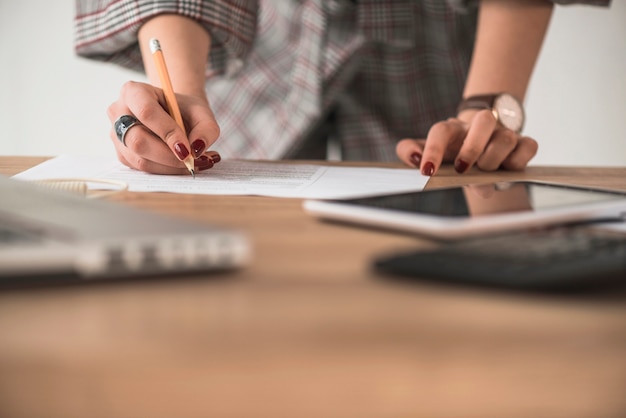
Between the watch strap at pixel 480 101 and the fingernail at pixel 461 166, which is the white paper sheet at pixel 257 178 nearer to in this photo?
the fingernail at pixel 461 166

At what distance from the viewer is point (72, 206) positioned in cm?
38

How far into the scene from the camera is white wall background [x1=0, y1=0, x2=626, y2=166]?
2258mm

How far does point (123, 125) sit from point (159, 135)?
6 cm

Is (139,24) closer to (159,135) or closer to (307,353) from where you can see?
(159,135)

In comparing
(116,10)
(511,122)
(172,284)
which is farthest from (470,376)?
(116,10)

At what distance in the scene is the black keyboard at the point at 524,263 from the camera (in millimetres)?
305

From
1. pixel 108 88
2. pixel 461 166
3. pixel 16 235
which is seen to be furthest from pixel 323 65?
pixel 108 88

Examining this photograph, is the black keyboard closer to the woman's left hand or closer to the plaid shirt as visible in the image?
the woman's left hand

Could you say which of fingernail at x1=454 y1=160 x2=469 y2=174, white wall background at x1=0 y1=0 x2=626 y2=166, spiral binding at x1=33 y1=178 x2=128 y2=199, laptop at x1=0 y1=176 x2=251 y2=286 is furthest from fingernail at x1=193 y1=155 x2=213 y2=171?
white wall background at x1=0 y1=0 x2=626 y2=166

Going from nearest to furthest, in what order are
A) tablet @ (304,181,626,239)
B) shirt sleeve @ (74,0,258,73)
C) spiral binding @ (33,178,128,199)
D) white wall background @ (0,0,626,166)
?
tablet @ (304,181,626,239), spiral binding @ (33,178,128,199), shirt sleeve @ (74,0,258,73), white wall background @ (0,0,626,166)

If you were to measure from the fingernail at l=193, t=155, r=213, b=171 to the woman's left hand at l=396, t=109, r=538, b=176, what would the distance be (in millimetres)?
220

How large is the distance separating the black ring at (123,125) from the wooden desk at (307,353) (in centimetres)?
53

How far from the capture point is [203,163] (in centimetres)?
84

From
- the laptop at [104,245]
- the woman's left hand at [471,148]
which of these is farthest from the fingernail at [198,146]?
the laptop at [104,245]
